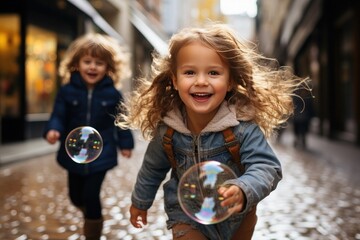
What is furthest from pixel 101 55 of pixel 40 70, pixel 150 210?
pixel 40 70

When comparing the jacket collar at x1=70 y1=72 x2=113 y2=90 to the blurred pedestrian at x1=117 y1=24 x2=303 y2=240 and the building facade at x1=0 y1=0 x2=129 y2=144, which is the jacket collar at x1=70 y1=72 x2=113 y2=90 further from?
the building facade at x1=0 y1=0 x2=129 y2=144

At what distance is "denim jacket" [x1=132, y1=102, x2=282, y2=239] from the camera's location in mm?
2537

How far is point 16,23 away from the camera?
49.8 feet

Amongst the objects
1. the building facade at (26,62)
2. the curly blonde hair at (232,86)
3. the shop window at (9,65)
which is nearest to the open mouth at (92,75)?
the curly blonde hair at (232,86)

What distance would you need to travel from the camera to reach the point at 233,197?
224cm

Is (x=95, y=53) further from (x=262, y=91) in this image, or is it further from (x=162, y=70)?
(x=262, y=91)

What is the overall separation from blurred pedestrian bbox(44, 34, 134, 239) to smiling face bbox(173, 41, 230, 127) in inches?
60.2

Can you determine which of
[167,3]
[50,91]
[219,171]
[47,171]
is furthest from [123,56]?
[167,3]

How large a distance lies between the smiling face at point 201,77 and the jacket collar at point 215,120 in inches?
3.1

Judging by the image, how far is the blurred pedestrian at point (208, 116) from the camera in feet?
8.63

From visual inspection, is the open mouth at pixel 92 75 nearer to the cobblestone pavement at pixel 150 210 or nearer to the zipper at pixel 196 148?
the cobblestone pavement at pixel 150 210

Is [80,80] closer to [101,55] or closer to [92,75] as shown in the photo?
[92,75]

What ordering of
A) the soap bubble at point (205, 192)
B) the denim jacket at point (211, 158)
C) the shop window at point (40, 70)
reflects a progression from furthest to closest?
1. the shop window at point (40, 70)
2. the denim jacket at point (211, 158)
3. the soap bubble at point (205, 192)

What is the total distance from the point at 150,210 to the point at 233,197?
370cm
